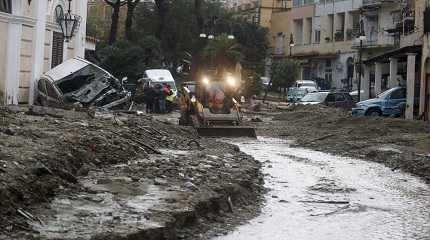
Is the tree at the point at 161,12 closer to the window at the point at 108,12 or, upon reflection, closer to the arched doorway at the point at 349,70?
the arched doorway at the point at 349,70

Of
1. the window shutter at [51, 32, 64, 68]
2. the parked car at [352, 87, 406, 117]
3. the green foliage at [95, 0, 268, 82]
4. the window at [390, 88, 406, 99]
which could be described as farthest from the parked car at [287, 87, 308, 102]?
the window shutter at [51, 32, 64, 68]

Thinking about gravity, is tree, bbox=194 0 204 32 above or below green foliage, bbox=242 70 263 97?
above

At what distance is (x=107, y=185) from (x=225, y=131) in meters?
15.0

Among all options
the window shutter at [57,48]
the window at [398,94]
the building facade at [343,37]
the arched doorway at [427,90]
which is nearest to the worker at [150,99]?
the window shutter at [57,48]

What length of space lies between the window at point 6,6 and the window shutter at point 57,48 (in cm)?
434

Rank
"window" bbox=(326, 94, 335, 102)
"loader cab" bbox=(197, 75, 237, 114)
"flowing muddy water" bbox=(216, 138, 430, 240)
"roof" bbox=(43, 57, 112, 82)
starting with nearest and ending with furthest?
"flowing muddy water" bbox=(216, 138, 430, 240)
"loader cab" bbox=(197, 75, 237, 114)
"roof" bbox=(43, 57, 112, 82)
"window" bbox=(326, 94, 335, 102)

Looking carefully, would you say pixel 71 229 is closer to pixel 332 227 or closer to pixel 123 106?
pixel 332 227

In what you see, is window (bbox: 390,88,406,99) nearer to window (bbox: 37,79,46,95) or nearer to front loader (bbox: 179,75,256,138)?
front loader (bbox: 179,75,256,138)

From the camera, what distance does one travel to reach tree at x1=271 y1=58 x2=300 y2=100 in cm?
6284

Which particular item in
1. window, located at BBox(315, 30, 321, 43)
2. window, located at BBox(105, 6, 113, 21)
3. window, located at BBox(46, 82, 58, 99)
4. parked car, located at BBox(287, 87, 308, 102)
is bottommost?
window, located at BBox(46, 82, 58, 99)

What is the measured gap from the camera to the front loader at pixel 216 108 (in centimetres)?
2628

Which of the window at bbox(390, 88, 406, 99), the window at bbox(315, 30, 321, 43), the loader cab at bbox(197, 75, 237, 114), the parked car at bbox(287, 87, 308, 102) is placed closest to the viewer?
the loader cab at bbox(197, 75, 237, 114)

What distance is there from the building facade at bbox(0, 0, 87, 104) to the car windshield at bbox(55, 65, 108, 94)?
1.26 meters

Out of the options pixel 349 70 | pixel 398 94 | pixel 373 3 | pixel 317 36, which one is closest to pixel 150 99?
pixel 398 94
